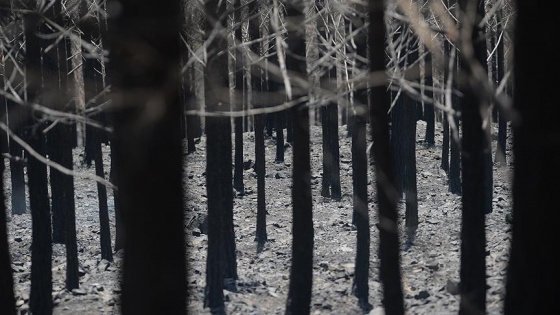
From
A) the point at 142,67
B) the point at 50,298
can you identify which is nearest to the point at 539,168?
the point at 142,67

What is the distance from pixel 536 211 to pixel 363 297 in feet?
36.5

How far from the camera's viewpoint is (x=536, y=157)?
21.8ft

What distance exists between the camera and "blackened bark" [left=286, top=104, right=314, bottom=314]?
12.8 meters

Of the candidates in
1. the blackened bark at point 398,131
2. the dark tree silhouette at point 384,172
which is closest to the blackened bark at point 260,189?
the blackened bark at point 398,131

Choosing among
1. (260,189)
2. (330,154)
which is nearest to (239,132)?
(330,154)

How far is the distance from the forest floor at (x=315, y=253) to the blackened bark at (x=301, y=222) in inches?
71.6

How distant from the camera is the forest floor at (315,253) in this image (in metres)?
17.2

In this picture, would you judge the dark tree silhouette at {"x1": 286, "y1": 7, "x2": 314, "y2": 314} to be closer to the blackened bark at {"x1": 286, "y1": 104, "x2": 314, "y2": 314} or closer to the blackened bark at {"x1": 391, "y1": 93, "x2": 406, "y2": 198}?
the blackened bark at {"x1": 286, "y1": 104, "x2": 314, "y2": 314}

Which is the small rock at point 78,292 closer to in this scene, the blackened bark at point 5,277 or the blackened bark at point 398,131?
the blackened bark at point 398,131

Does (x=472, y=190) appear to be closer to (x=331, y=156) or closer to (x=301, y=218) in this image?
(x=301, y=218)

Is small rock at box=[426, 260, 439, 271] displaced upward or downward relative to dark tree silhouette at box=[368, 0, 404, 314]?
downward

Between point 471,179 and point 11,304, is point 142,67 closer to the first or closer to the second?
point 11,304

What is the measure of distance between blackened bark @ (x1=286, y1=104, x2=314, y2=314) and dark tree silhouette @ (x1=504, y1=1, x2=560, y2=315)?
617cm

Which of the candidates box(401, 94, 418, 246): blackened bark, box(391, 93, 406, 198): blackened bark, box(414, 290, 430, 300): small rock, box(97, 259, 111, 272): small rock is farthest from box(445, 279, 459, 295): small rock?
box(97, 259, 111, 272): small rock
